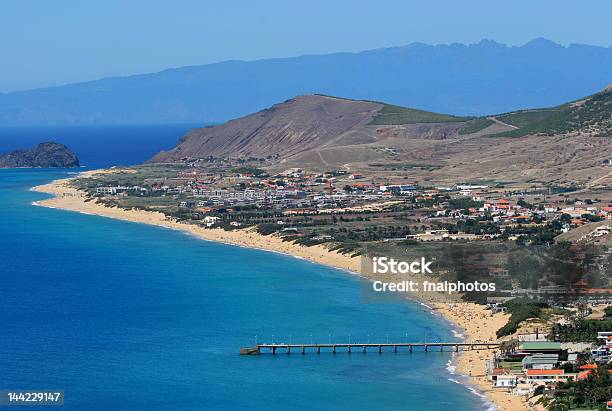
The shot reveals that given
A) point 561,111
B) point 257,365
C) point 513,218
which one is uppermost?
point 561,111

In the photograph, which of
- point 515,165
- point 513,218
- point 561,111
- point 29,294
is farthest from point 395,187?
point 29,294

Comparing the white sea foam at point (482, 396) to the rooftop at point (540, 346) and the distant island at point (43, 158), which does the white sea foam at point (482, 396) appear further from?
the distant island at point (43, 158)

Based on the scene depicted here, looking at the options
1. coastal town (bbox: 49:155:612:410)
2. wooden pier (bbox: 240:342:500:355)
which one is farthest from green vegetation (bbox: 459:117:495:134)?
wooden pier (bbox: 240:342:500:355)

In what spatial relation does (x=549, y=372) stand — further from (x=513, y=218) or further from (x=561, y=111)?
(x=561, y=111)

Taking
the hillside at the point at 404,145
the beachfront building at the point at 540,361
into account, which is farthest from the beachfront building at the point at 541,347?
the hillside at the point at 404,145

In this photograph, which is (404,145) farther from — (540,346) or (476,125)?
(540,346)

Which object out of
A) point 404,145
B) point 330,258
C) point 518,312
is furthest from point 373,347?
point 404,145

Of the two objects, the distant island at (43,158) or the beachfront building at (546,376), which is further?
the distant island at (43,158)
